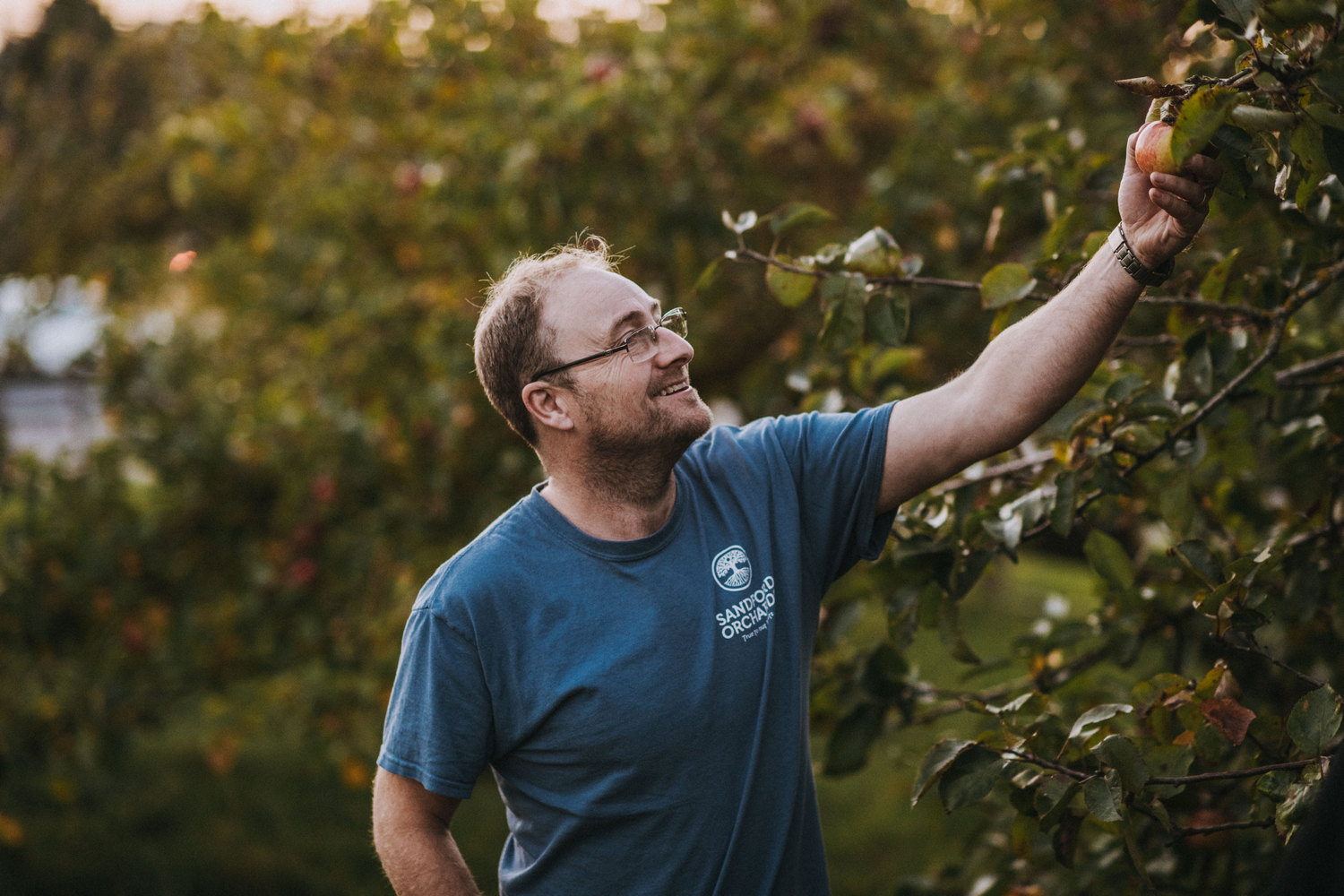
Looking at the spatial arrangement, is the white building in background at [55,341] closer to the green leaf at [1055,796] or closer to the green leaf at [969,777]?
the green leaf at [969,777]

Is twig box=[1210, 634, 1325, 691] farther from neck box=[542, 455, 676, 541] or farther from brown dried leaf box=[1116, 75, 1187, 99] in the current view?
neck box=[542, 455, 676, 541]

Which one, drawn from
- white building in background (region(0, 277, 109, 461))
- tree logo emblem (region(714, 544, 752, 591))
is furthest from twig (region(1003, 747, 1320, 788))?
white building in background (region(0, 277, 109, 461))

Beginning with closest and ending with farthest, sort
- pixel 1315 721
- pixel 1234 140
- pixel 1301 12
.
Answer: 1. pixel 1301 12
2. pixel 1234 140
3. pixel 1315 721

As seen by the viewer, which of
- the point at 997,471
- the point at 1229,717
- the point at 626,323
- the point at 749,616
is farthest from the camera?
the point at 997,471

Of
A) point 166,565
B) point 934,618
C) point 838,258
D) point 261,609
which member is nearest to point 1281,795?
point 934,618

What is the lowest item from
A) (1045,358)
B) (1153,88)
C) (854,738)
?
(854,738)

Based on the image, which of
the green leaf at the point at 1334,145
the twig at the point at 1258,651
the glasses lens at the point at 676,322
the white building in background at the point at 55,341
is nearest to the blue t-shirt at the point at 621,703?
the glasses lens at the point at 676,322

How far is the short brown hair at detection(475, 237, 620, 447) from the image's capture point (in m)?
2.00

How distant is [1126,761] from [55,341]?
17.0 ft

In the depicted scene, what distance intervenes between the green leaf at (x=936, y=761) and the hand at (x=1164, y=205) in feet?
2.61

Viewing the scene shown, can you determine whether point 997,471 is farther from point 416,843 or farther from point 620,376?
point 416,843

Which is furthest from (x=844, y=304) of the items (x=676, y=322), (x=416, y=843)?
(x=416, y=843)

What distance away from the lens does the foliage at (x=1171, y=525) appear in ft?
4.85

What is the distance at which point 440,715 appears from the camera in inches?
67.8
